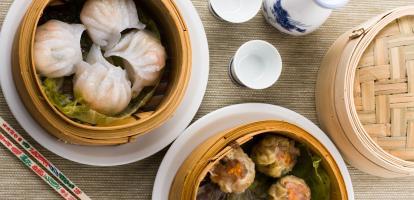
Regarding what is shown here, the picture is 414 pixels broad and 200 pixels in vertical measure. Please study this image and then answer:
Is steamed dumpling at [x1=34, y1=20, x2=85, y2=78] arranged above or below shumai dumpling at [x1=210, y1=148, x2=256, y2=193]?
above

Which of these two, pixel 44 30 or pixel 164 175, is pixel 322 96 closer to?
pixel 164 175

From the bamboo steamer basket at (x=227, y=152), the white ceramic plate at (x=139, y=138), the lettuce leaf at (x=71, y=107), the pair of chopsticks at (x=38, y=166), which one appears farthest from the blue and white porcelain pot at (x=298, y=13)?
the pair of chopsticks at (x=38, y=166)

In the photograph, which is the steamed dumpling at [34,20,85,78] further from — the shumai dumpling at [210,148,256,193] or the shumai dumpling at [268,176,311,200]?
the shumai dumpling at [268,176,311,200]

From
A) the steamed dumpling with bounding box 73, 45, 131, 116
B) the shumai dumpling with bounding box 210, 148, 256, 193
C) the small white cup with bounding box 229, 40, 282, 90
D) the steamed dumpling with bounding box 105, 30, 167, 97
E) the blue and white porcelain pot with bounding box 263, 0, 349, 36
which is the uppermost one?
the blue and white porcelain pot with bounding box 263, 0, 349, 36

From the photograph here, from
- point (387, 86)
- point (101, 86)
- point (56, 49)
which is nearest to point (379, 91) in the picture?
point (387, 86)

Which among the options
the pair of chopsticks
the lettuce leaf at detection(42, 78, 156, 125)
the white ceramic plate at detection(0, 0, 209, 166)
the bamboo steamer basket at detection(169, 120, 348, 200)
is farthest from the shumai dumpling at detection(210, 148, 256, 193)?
the pair of chopsticks

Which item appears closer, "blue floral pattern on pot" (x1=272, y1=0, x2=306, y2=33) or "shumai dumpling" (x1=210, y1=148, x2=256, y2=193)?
"shumai dumpling" (x1=210, y1=148, x2=256, y2=193)

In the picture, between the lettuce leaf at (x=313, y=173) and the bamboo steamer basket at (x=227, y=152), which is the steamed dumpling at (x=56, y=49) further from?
the lettuce leaf at (x=313, y=173)

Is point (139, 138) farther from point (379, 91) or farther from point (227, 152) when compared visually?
point (379, 91)
